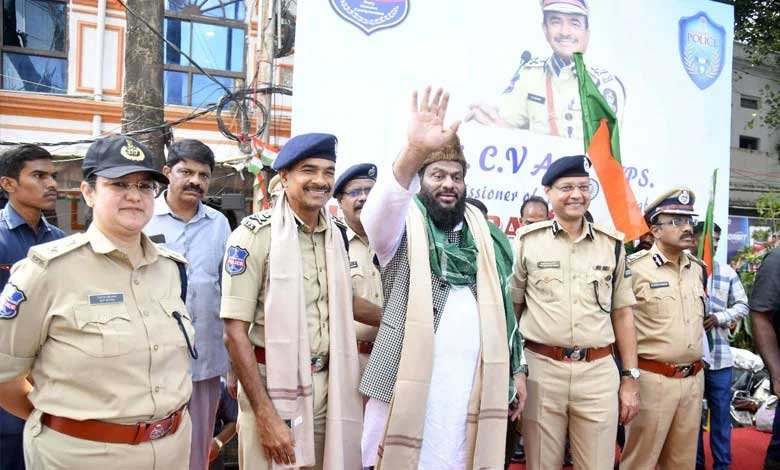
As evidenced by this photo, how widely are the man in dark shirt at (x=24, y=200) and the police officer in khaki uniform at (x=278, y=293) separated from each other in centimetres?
111

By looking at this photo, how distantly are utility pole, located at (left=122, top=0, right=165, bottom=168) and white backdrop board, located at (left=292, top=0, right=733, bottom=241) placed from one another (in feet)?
5.50

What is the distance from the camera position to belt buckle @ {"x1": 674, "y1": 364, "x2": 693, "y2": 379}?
3.62m

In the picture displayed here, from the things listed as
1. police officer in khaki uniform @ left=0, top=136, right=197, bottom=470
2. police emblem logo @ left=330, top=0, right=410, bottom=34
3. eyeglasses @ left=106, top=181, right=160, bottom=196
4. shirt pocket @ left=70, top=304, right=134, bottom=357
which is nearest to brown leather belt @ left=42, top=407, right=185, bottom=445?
police officer in khaki uniform @ left=0, top=136, right=197, bottom=470

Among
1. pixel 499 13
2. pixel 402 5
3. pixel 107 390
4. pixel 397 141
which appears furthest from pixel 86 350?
pixel 499 13

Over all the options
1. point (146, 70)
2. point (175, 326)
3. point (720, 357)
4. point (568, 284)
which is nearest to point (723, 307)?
point (720, 357)

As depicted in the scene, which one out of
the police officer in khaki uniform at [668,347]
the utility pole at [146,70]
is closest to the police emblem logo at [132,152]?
the police officer in khaki uniform at [668,347]

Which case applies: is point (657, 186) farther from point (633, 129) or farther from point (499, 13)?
point (499, 13)

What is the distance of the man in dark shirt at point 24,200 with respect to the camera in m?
2.76

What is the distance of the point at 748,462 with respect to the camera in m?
4.88

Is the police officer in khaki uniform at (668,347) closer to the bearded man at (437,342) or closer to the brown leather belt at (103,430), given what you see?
the bearded man at (437,342)

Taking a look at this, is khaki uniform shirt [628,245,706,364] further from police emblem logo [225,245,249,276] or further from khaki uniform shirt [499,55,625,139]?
police emblem logo [225,245,249,276]

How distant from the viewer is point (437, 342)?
253cm

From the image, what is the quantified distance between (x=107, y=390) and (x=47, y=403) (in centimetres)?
18

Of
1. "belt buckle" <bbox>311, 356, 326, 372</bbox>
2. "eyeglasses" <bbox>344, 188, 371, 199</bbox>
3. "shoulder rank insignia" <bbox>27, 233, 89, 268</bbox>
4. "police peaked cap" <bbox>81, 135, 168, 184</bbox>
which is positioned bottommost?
"belt buckle" <bbox>311, 356, 326, 372</bbox>
